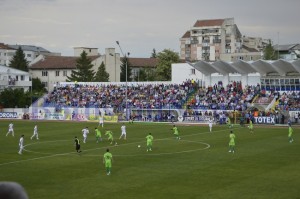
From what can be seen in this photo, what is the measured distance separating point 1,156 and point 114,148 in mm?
8784

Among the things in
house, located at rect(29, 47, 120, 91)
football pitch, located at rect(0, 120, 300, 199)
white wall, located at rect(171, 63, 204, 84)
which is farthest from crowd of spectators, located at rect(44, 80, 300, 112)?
house, located at rect(29, 47, 120, 91)

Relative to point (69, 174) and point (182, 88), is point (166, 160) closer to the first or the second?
point (69, 174)

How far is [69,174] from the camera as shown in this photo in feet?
81.0

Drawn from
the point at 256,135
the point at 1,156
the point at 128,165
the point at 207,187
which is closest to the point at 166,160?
the point at 128,165

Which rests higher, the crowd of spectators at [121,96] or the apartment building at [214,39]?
the apartment building at [214,39]

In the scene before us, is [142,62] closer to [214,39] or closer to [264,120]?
[214,39]

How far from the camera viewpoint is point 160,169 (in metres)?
26.0

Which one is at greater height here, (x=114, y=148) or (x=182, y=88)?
(x=182, y=88)

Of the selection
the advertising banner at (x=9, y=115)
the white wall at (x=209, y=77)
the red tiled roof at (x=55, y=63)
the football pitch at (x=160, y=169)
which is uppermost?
the red tiled roof at (x=55, y=63)

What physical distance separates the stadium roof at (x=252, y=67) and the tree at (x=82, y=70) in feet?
160

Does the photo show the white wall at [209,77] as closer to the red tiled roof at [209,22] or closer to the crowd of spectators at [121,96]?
the crowd of spectators at [121,96]

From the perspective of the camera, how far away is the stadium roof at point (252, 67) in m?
70.4

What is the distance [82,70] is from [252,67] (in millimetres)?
57335

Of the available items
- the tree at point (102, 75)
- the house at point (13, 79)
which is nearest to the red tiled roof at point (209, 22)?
the tree at point (102, 75)
